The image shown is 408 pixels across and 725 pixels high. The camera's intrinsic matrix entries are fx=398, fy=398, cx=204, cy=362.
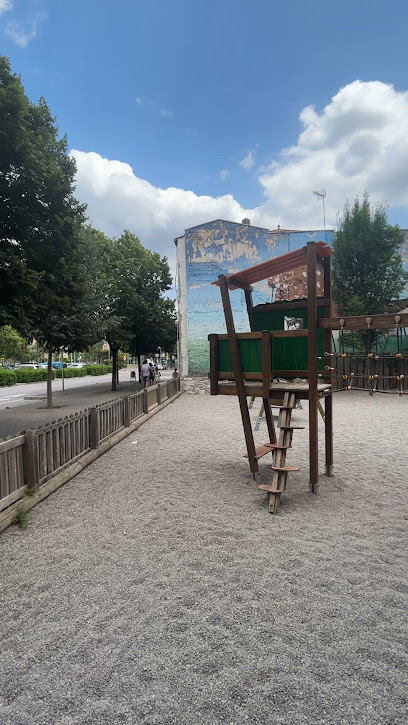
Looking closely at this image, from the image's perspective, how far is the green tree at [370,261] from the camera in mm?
21453

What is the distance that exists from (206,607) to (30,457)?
128 inches

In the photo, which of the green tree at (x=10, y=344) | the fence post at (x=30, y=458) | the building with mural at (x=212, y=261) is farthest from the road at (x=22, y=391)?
the fence post at (x=30, y=458)

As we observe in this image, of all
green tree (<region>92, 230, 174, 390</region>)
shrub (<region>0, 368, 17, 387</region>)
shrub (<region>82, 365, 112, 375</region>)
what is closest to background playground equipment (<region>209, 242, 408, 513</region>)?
green tree (<region>92, 230, 174, 390</region>)

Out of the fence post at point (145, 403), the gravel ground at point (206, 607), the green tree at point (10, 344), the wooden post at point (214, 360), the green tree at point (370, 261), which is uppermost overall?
the green tree at point (370, 261)

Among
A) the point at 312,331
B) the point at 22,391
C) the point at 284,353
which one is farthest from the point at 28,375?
the point at 312,331

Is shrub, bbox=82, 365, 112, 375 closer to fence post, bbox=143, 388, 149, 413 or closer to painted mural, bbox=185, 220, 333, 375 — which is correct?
painted mural, bbox=185, 220, 333, 375

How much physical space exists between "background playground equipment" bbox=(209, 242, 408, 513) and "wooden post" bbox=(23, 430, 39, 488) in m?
2.74

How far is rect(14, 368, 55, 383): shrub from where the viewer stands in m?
35.2

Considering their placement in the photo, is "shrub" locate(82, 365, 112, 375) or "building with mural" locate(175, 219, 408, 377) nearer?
"building with mural" locate(175, 219, 408, 377)

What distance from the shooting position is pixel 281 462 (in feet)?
17.0

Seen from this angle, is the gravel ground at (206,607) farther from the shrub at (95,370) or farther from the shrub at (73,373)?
the shrub at (95,370)

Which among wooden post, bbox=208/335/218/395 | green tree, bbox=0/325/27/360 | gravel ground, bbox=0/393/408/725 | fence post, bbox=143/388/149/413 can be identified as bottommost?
gravel ground, bbox=0/393/408/725

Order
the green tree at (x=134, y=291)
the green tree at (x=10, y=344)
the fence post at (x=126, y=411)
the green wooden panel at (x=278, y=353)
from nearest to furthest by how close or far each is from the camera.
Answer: the green wooden panel at (x=278, y=353)
the fence post at (x=126, y=411)
the green tree at (x=134, y=291)
the green tree at (x=10, y=344)

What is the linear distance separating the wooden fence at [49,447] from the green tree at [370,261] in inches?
651
